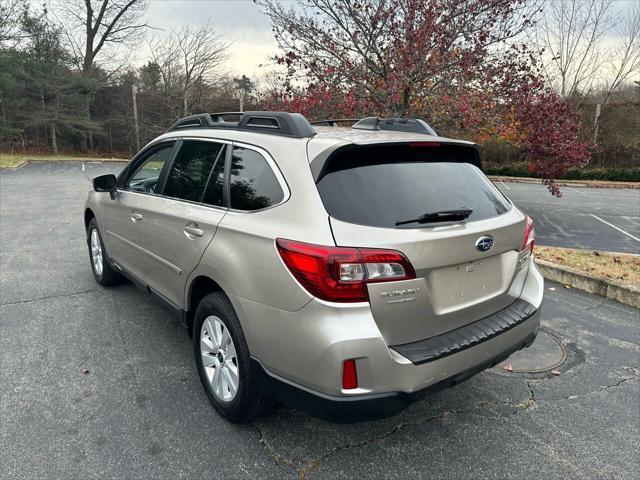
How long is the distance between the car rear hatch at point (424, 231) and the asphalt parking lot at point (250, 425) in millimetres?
760

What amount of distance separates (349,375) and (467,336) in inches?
28.4

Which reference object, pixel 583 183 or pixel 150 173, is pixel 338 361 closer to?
pixel 150 173

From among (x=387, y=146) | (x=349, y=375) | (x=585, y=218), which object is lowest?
(x=585, y=218)

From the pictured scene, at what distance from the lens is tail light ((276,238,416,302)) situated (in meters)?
1.99

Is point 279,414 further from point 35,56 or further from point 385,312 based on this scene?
point 35,56

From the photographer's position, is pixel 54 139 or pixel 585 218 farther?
pixel 54 139

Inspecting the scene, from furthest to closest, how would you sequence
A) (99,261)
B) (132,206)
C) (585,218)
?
1. (585,218)
2. (99,261)
3. (132,206)

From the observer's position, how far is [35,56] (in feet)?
88.8

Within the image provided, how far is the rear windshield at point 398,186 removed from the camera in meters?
2.17

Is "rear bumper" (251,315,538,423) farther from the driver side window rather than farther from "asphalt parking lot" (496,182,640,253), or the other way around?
"asphalt parking lot" (496,182,640,253)

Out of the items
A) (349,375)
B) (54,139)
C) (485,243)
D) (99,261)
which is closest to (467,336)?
(485,243)

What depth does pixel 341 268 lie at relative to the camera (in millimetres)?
1985

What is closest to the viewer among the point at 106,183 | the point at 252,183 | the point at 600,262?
the point at 252,183

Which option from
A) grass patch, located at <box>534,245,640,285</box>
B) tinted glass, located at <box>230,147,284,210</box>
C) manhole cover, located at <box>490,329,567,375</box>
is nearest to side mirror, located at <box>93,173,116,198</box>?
tinted glass, located at <box>230,147,284,210</box>
